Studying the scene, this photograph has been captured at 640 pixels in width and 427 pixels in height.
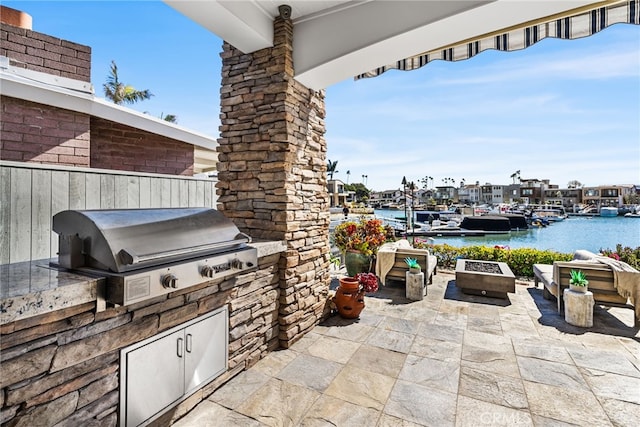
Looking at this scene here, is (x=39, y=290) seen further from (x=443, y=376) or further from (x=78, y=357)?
(x=443, y=376)

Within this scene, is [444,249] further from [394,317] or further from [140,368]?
[140,368]

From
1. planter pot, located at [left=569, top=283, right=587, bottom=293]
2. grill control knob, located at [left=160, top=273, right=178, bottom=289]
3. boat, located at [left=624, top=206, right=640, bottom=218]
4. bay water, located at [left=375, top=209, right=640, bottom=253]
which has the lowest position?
bay water, located at [left=375, top=209, right=640, bottom=253]

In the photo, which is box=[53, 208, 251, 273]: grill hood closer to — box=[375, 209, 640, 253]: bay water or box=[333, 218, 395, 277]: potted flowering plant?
box=[333, 218, 395, 277]: potted flowering plant

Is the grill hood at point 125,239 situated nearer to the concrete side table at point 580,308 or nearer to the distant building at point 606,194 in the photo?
the concrete side table at point 580,308

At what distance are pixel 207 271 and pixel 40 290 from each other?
0.85 meters

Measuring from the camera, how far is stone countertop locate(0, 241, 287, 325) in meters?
1.17

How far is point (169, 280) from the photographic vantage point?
1.72 metres

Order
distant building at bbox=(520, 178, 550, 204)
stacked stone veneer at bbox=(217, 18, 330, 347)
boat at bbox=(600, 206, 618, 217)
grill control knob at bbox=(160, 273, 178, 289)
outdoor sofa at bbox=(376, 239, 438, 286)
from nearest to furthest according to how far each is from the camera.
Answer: grill control knob at bbox=(160, 273, 178, 289)
stacked stone veneer at bbox=(217, 18, 330, 347)
outdoor sofa at bbox=(376, 239, 438, 286)
boat at bbox=(600, 206, 618, 217)
distant building at bbox=(520, 178, 550, 204)

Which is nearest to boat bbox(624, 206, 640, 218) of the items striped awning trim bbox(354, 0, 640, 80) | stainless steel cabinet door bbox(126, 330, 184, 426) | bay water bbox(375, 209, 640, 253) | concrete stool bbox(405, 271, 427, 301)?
bay water bbox(375, 209, 640, 253)

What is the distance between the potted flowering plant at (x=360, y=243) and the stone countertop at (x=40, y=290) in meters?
4.69

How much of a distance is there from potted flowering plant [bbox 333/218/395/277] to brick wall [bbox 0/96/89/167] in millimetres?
4458

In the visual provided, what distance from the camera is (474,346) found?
10.3 ft

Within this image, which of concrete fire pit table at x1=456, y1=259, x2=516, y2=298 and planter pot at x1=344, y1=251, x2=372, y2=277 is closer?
concrete fire pit table at x1=456, y1=259, x2=516, y2=298

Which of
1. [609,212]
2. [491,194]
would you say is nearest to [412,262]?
[609,212]
